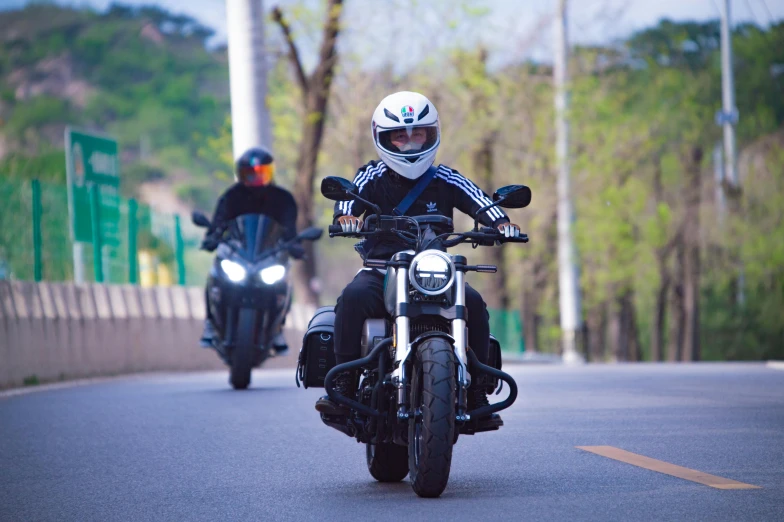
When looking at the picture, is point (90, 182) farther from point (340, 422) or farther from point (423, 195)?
point (340, 422)

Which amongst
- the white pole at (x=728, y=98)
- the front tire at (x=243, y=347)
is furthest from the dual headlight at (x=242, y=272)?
the white pole at (x=728, y=98)

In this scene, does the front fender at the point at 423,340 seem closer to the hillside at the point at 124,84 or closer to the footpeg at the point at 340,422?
the footpeg at the point at 340,422

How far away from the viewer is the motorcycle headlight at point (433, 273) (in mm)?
7059

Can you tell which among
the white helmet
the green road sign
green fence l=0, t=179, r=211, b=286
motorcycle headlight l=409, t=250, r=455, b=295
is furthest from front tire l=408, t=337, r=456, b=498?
the green road sign

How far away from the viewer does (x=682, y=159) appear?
52.5 m

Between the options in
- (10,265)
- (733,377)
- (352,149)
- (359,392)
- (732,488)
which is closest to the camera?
(732,488)

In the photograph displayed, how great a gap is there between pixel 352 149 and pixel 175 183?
3167 inches

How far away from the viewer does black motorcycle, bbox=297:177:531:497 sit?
6770mm

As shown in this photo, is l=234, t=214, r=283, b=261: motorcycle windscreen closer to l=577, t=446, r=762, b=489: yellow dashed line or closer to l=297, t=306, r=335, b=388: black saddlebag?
l=577, t=446, r=762, b=489: yellow dashed line

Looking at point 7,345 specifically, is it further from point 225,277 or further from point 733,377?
point 733,377

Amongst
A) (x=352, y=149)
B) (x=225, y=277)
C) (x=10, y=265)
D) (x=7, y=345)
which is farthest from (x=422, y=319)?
(x=352, y=149)

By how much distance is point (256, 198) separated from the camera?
1577 cm

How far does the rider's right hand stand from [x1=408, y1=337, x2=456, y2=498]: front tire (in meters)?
0.80

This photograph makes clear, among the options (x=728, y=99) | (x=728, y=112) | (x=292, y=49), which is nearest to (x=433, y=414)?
(x=292, y=49)
